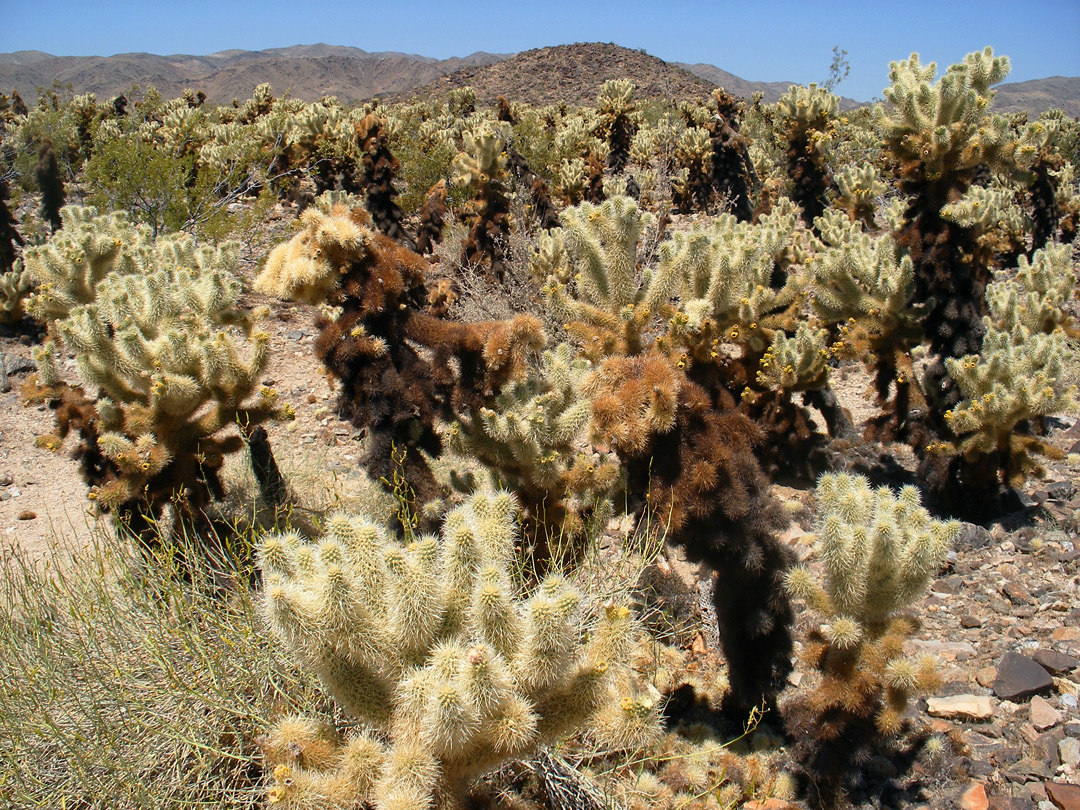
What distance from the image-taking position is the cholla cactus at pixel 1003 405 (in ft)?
15.3

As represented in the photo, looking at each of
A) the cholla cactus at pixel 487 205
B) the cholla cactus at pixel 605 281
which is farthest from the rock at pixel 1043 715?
the cholla cactus at pixel 487 205

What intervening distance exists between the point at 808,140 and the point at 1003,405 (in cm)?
865

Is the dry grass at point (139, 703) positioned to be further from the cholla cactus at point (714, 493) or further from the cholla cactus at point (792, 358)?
the cholla cactus at point (792, 358)

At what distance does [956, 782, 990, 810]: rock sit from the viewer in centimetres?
285

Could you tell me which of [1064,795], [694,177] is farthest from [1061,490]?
[694,177]

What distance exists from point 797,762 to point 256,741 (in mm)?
2313

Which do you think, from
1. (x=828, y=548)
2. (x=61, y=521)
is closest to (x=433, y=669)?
(x=828, y=548)

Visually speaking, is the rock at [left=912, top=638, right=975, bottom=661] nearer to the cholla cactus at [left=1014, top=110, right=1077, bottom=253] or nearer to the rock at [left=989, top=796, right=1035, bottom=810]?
the rock at [left=989, top=796, right=1035, bottom=810]

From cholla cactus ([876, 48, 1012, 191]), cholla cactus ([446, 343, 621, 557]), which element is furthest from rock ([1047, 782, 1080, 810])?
cholla cactus ([876, 48, 1012, 191])

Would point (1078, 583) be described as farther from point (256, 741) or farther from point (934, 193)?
point (256, 741)

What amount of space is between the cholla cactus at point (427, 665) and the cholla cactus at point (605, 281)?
164 centimetres

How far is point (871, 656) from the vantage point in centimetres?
274

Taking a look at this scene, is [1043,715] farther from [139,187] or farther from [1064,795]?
[139,187]

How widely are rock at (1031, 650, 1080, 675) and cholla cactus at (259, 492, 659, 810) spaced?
8.44 feet
